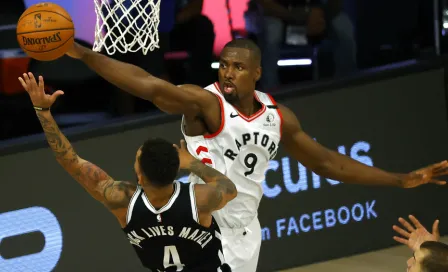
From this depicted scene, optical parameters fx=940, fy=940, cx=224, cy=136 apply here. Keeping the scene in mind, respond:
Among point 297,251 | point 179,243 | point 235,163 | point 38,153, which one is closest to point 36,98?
point 179,243

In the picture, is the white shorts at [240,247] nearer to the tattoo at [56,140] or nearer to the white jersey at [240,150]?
the white jersey at [240,150]

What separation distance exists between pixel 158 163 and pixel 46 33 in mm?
913

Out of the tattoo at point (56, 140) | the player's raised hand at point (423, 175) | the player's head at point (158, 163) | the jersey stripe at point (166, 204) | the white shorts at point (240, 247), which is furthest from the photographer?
the player's raised hand at point (423, 175)

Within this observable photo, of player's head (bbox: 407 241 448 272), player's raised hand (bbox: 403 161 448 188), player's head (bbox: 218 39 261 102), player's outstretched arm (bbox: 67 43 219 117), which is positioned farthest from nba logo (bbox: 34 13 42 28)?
player's raised hand (bbox: 403 161 448 188)

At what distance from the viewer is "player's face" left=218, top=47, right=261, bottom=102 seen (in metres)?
5.09

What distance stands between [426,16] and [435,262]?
5.41m

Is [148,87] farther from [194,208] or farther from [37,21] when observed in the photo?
[194,208]

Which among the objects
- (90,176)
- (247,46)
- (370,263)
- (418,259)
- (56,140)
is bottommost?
(370,263)

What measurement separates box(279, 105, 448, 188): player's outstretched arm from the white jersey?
0.40ft

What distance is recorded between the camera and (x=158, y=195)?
14.1ft

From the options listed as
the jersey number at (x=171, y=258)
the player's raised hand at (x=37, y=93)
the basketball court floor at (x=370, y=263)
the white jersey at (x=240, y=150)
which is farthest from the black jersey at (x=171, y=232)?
the basketball court floor at (x=370, y=263)

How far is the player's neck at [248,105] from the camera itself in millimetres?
5176

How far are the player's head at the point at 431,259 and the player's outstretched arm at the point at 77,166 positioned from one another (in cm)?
133

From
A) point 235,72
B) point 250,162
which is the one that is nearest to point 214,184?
point 250,162
